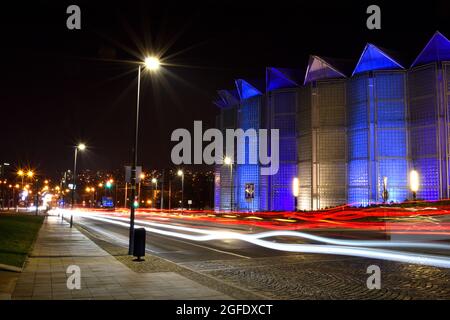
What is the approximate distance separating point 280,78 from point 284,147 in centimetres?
1138

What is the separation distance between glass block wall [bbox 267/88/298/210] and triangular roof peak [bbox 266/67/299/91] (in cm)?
121

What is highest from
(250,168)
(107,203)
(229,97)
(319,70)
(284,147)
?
(229,97)

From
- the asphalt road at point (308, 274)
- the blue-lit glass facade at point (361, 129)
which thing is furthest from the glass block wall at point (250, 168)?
the asphalt road at point (308, 274)

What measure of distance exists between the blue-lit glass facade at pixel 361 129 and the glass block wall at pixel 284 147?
15 cm

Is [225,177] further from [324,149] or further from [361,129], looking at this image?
[361,129]

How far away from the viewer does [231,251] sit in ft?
59.1

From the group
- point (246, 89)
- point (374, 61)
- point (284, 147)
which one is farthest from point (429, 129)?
point (246, 89)

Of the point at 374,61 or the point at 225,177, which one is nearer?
the point at 374,61

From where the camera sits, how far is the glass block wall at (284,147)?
6838 cm

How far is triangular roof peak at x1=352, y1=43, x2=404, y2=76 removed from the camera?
195 ft

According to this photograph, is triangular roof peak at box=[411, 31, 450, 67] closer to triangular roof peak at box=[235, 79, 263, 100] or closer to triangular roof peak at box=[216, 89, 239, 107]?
triangular roof peak at box=[235, 79, 263, 100]

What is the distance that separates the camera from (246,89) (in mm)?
80062

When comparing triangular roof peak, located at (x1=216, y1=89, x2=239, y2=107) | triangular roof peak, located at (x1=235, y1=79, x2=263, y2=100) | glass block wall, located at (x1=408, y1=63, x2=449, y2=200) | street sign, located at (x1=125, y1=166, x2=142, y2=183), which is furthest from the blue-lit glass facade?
street sign, located at (x1=125, y1=166, x2=142, y2=183)
